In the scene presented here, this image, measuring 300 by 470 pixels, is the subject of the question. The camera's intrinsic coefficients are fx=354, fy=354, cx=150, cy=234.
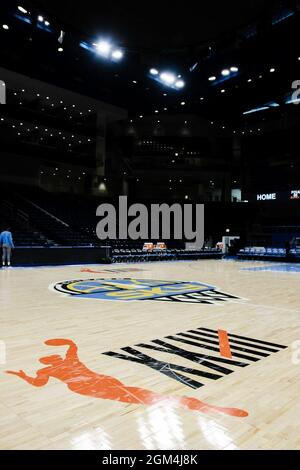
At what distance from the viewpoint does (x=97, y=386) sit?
2.34 metres

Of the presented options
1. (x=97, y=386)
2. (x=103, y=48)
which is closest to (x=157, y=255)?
(x=103, y=48)

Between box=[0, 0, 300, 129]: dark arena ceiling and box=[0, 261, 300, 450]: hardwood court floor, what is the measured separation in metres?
8.44

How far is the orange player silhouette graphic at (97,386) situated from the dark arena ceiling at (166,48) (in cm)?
942

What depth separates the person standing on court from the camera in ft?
36.9

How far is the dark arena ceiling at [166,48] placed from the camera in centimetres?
970

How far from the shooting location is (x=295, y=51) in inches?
481

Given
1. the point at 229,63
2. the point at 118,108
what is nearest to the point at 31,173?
the point at 118,108

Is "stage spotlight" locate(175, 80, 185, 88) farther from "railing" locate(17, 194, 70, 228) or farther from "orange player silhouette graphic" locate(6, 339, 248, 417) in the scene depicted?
"orange player silhouette graphic" locate(6, 339, 248, 417)

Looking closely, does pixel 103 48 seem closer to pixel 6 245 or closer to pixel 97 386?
pixel 6 245

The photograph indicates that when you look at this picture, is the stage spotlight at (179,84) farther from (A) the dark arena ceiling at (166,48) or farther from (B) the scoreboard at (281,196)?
(B) the scoreboard at (281,196)

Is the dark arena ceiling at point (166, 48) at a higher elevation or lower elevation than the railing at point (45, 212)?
higher

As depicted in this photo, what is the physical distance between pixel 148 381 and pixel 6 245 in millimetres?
10200

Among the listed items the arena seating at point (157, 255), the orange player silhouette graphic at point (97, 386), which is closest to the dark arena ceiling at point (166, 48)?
the arena seating at point (157, 255)

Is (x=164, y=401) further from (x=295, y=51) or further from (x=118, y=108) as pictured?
(x=118, y=108)
